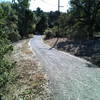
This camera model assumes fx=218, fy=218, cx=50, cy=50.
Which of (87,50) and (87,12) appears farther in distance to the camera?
(87,12)

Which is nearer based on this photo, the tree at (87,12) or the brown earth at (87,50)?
the brown earth at (87,50)

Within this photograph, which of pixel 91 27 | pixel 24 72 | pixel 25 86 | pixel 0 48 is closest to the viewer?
pixel 0 48

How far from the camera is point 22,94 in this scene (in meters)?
7.80

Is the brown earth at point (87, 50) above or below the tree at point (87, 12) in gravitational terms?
below

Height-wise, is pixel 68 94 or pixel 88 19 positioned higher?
pixel 88 19

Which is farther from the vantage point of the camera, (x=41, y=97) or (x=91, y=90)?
(x=91, y=90)

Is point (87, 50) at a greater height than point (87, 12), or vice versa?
point (87, 12)

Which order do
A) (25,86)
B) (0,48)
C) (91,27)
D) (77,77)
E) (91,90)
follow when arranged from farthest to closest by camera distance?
(91,27) → (77,77) → (25,86) → (91,90) → (0,48)

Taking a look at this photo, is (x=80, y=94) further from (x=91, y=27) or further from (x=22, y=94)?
(x=91, y=27)

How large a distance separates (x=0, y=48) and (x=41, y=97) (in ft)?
7.20

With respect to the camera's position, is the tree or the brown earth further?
the tree

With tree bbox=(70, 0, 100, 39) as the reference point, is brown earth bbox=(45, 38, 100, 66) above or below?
below

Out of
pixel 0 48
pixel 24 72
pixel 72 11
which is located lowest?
pixel 24 72

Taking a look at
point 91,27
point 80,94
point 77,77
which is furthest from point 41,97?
point 91,27
